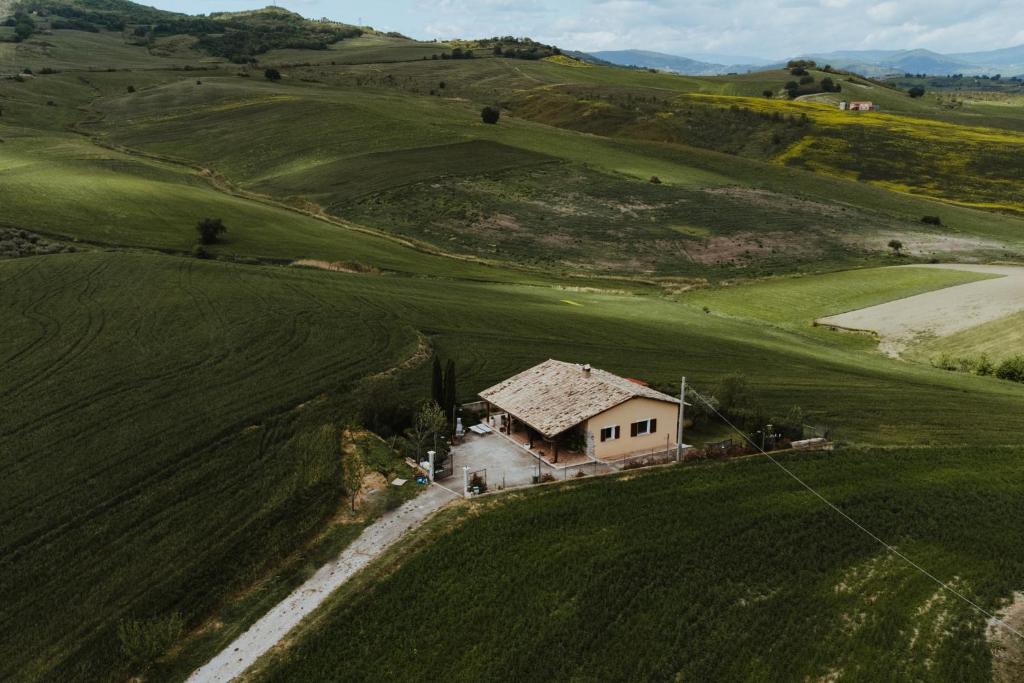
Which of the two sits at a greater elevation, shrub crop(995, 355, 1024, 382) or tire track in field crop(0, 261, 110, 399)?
tire track in field crop(0, 261, 110, 399)

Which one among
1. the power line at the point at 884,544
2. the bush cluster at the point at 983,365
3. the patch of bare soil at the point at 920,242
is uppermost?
the patch of bare soil at the point at 920,242

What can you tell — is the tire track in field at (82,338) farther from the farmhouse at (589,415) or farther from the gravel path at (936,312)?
the gravel path at (936,312)

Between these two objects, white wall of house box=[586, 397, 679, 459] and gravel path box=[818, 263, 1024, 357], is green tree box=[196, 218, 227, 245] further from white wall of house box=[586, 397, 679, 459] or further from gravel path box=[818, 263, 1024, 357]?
gravel path box=[818, 263, 1024, 357]

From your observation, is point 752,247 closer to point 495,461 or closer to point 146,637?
point 495,461

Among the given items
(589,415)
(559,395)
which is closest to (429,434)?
(559,395)

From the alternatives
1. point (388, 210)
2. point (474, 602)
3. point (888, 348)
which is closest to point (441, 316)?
point (474, 602)

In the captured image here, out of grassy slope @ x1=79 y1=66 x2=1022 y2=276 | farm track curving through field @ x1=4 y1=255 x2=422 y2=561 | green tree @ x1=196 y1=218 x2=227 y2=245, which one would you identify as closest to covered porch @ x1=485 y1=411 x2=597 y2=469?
farm track curving through field @ x1=4 y1=255 x2=422 y2=561

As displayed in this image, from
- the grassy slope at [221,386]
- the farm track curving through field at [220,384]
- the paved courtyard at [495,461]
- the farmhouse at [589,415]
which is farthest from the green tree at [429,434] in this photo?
the farm track curving through field at [220,384]
